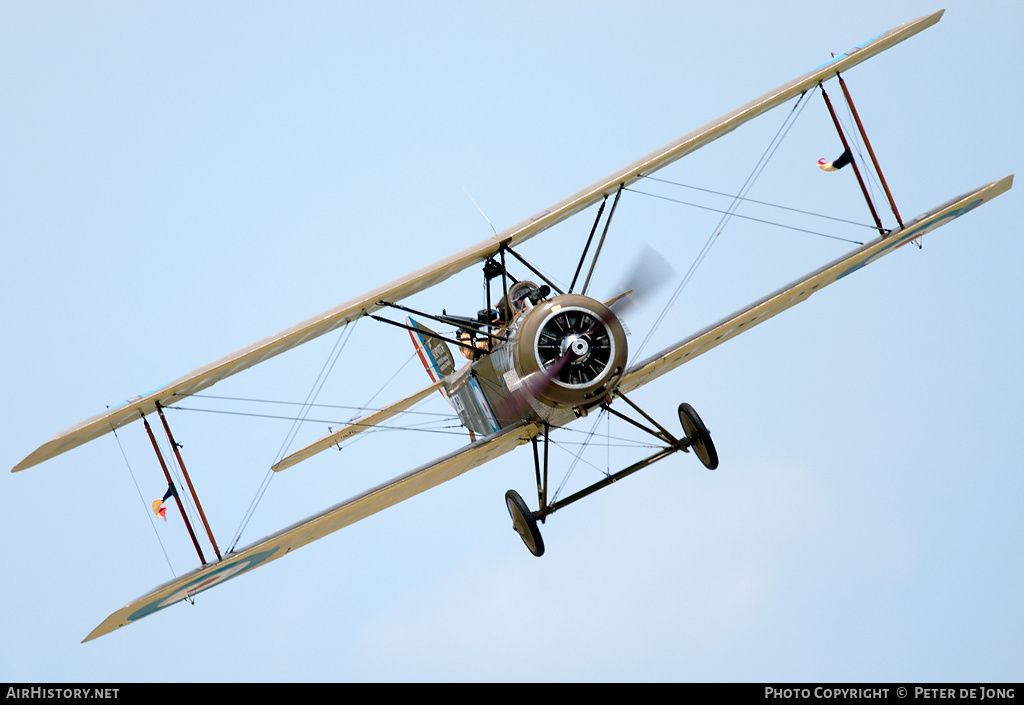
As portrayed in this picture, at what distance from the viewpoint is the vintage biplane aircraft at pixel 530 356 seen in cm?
1455

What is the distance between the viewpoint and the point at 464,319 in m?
15.8

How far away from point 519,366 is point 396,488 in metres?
1.79

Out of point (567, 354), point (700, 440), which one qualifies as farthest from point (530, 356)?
point (700, 440)

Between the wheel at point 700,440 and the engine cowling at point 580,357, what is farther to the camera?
the wheel at point 700,440

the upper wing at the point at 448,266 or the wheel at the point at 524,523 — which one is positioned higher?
the upper wing at the point at 448,266

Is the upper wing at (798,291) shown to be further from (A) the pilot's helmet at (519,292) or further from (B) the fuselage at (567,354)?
(A) the pilot's helmet at (519,292)

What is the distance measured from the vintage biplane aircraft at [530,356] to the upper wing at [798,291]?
0.07 ft

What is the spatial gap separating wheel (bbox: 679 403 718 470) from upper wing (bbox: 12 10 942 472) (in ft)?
8.66

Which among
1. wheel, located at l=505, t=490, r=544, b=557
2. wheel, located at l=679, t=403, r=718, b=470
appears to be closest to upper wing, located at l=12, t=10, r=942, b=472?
wheel, located at l=505, t=490, r=544, b=557

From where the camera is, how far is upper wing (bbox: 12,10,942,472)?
1441cm

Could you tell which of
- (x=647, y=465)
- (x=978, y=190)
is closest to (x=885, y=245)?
(x=978, y=190)

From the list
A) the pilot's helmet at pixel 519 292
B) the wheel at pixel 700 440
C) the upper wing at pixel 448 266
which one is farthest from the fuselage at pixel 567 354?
the wheel at pixel 700 440

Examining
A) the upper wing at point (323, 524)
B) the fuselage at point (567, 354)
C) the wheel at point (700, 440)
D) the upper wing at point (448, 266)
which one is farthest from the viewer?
the wheel at point (700, 440)
